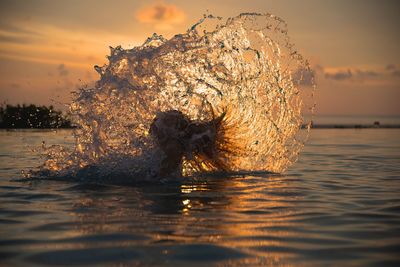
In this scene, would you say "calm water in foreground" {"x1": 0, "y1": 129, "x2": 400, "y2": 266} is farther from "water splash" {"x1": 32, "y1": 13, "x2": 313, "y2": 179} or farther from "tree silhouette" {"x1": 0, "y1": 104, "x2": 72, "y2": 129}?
"tree silhouette" {"x1": 0, "y1": 104, "x2": 72, "y2": 129}

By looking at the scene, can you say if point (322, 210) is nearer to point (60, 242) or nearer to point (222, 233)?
point (222, 233)

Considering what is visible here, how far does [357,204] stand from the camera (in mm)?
7539

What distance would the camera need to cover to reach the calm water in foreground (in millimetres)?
4645

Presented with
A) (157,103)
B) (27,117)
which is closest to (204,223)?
(157,103)

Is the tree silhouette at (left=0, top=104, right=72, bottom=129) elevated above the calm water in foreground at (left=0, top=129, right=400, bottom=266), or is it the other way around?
the tree silhouette at (left=0, top=104, right=72, bottom=129)

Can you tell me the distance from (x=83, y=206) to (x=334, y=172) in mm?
6516

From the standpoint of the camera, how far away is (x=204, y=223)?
19.6 feet

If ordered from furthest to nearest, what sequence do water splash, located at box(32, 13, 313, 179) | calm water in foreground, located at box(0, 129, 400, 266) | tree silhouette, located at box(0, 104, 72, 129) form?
tree silhouette, located at box(0, 104, 72, 129)
water splash, located at box(32, 13, 313, 179)
calm water in foreground, located at box(0, 129, 400, 266)

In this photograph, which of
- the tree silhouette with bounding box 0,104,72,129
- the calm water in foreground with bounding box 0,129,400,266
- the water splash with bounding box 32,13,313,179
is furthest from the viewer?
the tree silhouette with bounding box 0,104,72,129

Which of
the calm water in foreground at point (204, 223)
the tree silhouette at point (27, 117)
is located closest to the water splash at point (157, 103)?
the calm water in foreground at point (204, 223)

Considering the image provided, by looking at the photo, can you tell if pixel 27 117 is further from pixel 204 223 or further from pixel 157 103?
pixel 204 223

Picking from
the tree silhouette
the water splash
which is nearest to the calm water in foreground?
the water splash

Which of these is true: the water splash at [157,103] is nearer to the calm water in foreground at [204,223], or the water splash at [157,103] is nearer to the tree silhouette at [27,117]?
the calm water in foreground at [204,223]

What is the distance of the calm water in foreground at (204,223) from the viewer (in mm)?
4645
